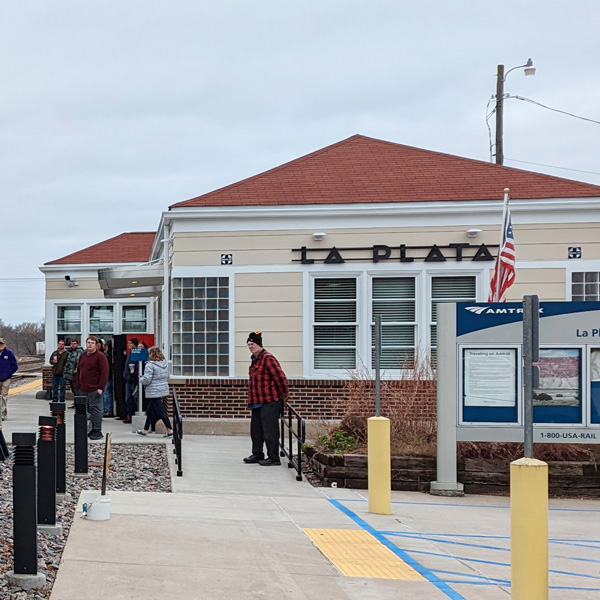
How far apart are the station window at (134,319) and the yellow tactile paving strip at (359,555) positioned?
2006cm

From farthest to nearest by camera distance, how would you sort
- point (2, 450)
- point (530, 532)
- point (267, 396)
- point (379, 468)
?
point (267, 396) < point (2, 450) < point (379, 468) < point (530, 532)

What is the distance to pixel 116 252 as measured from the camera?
99.0 ft

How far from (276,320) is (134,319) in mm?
12099

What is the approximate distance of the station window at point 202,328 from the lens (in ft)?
56.5

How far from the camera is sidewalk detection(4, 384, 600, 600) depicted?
6.52 m

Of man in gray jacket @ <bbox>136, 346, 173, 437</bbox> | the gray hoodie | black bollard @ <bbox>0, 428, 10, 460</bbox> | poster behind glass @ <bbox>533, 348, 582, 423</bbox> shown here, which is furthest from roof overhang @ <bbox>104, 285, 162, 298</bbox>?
poster behind glass @ <bbox>533, 348, 582, 423</bbox>

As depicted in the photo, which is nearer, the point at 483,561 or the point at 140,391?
the point at 483,561

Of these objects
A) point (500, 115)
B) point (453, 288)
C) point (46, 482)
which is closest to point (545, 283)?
point (453, 288)

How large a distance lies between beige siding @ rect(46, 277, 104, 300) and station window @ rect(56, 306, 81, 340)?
0.37 meters

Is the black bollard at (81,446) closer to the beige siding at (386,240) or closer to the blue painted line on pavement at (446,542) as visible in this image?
the blue painted line on pavement at (446,542)

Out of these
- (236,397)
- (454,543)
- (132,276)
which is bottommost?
(454,543)

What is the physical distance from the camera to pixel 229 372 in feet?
56.3

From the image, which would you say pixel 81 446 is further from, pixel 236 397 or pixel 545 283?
pixel 545 283

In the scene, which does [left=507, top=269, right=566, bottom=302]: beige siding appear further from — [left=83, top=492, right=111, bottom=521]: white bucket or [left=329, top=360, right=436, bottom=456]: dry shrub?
[left=83, top=492, right=111, bottom=521]: white bucket
